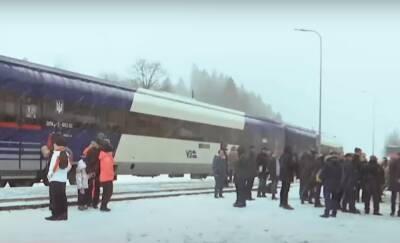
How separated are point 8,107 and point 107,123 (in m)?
5.85

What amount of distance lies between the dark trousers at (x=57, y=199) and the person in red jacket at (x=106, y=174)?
6.68ft

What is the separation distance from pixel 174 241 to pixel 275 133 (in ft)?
112

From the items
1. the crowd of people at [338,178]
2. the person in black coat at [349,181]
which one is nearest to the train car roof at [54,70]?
the crowd of people at [338,178]

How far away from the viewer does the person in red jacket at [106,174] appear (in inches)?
545

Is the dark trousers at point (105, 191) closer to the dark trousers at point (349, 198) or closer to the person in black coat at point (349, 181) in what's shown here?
the person in black coat at point (349, 181)

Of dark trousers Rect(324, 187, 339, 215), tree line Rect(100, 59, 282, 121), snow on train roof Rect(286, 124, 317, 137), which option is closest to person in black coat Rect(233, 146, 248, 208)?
dark trousers Rect(324, 187, 339, 215)

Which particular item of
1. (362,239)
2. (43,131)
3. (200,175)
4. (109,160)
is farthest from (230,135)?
(362,239)

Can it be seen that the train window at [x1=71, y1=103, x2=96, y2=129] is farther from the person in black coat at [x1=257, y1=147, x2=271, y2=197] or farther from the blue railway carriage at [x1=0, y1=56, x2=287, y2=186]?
the person in black coat at [x1=257, y1=147, x2=271, y2=197]

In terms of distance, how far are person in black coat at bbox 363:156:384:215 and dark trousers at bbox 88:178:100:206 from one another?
23.4ft

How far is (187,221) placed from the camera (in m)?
12.6

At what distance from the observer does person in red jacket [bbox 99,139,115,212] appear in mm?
13852

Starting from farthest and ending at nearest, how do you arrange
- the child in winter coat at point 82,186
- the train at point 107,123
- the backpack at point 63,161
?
the train at point 107,123 → the child in winter coat at point 82,186 → the backpack at point 63,161

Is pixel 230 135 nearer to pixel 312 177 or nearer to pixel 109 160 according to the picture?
pixel 312 177

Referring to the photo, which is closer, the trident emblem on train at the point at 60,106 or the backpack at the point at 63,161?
the backpack at the point at 63,161
